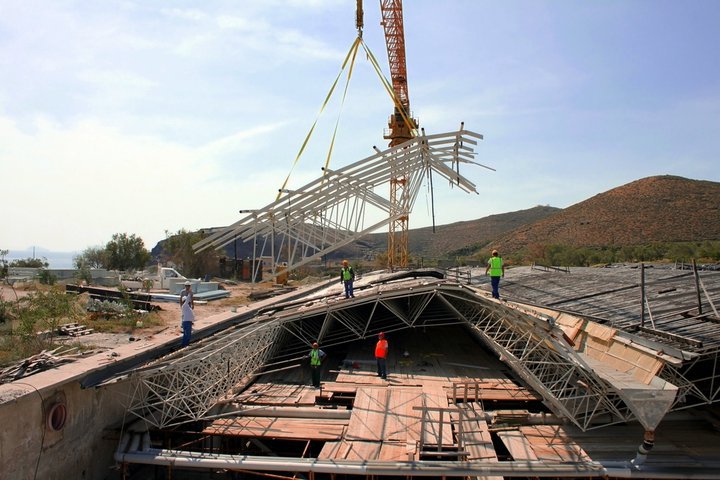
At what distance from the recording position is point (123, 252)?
5628cm

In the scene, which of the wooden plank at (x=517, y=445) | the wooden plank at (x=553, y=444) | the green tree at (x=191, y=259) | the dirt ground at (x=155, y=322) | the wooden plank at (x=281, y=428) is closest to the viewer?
the wooden plank at (x=553, y=444)

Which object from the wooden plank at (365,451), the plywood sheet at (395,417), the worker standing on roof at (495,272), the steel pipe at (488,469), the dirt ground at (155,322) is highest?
the worker standing on roof at (495,272)

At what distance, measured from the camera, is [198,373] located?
1301 centimetres

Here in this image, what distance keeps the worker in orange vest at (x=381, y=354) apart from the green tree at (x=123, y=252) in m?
48.8

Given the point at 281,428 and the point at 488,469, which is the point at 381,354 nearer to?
the point at 281,428

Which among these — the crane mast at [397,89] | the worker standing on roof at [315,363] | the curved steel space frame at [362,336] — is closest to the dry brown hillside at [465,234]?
the crane mast at [397,89]

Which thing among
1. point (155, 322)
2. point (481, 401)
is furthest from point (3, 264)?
point (481, 401)

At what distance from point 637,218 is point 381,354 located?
59.9 m

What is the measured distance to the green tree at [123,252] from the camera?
56.0 meters

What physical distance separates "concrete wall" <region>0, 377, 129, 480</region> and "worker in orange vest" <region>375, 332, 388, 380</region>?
7.36 meters

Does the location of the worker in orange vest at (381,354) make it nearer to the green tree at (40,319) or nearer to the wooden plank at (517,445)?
the wooden plank at (517,445)

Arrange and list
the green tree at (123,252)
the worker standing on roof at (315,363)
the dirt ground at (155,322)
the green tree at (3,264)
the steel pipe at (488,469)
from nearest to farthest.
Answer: the steel pipe at (488,469) < the worker standing on roof at (315,363) < the dirt ground at (155,322) < the green tree at (3,264) < the green tree at (123,252)

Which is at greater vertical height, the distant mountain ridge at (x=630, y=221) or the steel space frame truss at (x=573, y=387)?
the distant mountain ridge at (x=630, y=221)

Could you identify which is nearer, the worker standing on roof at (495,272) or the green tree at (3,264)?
the worker standing on roof at (495,272)
